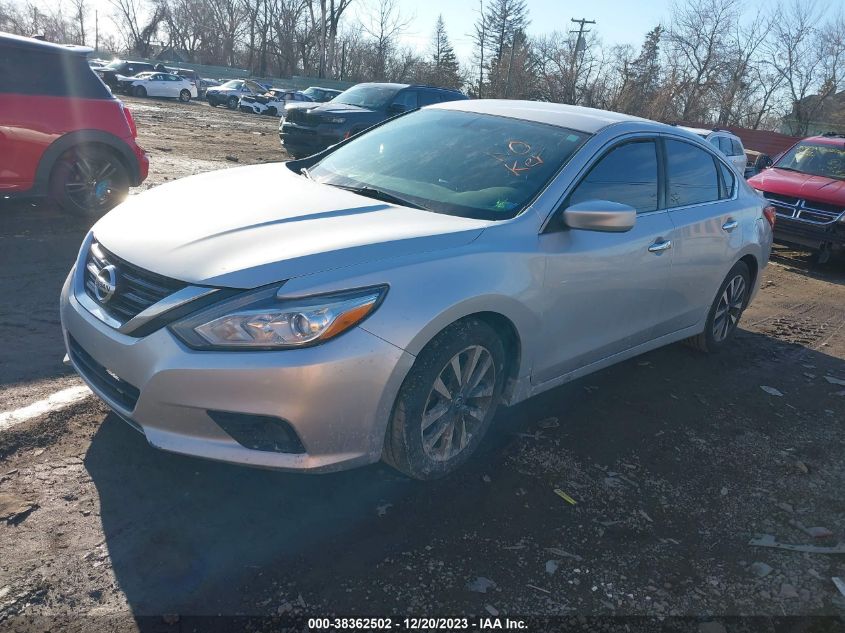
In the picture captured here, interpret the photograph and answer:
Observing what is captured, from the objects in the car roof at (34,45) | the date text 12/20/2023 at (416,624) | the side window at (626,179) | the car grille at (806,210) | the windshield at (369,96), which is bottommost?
the date text 12/20/2023 at (416,624)

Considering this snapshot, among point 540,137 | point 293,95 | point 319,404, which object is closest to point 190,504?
point 319,404

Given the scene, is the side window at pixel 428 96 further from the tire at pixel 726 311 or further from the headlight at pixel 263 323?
the headlight at pixel 263 323

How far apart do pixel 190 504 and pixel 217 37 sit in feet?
282

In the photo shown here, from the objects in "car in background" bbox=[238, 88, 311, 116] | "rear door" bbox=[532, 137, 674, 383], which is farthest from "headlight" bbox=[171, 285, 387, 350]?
"car in background" bbox=[238, 88, 311, 116]

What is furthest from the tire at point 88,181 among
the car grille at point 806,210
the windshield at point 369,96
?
the car grille at point 806,210

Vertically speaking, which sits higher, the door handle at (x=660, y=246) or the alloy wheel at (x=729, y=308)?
the door handle at (x=660, y=246)

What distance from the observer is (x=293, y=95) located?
37.8m

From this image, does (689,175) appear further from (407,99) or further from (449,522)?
(407,99)

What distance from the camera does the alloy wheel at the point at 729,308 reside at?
206 inches

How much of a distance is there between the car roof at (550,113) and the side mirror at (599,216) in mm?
684

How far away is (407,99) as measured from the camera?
45.7ft

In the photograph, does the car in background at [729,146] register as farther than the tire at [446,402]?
Yes

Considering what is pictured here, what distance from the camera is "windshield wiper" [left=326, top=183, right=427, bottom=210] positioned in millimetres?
3479

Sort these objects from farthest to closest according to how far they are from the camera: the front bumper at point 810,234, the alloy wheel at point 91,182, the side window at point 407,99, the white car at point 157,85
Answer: the white car at point 157,85
the side window at point 407,99
the front bumper at point 810,234
the alloy wheel at point 91,182
